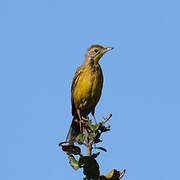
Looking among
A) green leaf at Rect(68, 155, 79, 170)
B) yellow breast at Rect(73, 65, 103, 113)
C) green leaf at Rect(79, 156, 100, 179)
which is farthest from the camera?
yellow breast at Rect(73, 65, 103, 113)

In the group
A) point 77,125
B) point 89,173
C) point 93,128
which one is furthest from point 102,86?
point 89,173

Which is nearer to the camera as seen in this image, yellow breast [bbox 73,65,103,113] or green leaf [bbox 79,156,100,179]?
green leaf [bbox 79,156,100,179]

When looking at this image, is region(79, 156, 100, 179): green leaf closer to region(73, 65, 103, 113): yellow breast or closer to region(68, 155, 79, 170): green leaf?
region(68, 155, 79, 170): green leaf

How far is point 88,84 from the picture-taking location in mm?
9531

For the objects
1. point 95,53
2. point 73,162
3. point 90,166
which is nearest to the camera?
point 90,166

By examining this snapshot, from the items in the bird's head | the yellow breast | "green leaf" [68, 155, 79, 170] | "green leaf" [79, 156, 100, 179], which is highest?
the bird's head

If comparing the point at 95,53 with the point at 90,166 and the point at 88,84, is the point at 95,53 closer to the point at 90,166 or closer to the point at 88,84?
the point at 88,84

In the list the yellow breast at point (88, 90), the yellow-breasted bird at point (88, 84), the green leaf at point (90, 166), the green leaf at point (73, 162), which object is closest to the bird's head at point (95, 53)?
the yellow-breasted bird at point (88, 84)

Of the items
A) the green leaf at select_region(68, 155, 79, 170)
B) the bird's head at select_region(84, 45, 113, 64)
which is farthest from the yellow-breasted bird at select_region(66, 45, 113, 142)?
the green leaf at select_region(68, 155, 79, 170)

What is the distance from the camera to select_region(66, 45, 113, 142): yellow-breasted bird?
30.9 ft

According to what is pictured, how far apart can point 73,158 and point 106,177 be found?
0.59 m

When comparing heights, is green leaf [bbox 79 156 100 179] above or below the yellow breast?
below

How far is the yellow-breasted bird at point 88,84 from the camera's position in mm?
9414

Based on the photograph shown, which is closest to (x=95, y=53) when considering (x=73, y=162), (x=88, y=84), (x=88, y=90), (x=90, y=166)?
(x=88, y=84)
